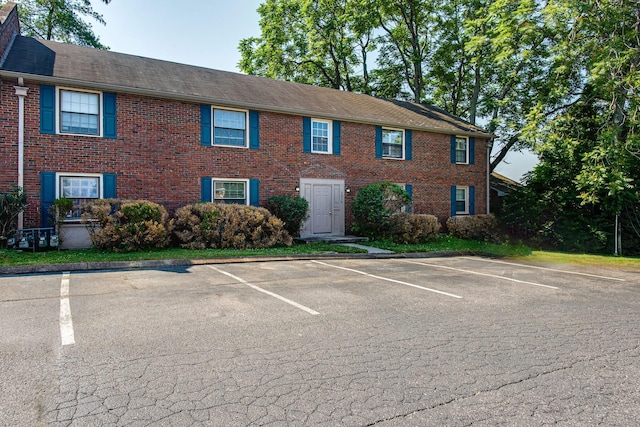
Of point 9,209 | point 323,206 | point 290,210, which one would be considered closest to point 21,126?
point 9,209

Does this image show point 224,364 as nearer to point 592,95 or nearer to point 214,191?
point 214,191

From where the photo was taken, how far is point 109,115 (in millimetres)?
12484

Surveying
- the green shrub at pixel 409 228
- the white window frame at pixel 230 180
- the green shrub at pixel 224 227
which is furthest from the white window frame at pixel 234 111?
the green shrub at pixel 409 228

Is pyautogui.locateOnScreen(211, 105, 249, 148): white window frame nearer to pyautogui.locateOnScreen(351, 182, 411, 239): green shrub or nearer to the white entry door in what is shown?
the white entry door

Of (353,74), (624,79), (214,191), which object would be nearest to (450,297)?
(214,191)

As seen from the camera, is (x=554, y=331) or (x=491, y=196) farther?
(x=491, y=196)

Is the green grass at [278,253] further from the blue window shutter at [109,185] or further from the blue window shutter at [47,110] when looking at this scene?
the blue window shutter at [47,110]

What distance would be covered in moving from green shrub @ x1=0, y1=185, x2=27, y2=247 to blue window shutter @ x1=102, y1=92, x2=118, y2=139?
2846mm

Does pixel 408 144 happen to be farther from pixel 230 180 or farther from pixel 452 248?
pixel 230 180

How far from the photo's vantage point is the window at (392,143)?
17.7 metres

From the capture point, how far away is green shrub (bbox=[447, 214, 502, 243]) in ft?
59.0

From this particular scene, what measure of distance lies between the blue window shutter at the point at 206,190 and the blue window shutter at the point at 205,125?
1207 millimetres

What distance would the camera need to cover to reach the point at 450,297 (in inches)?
271

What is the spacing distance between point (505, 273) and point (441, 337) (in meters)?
5.78
